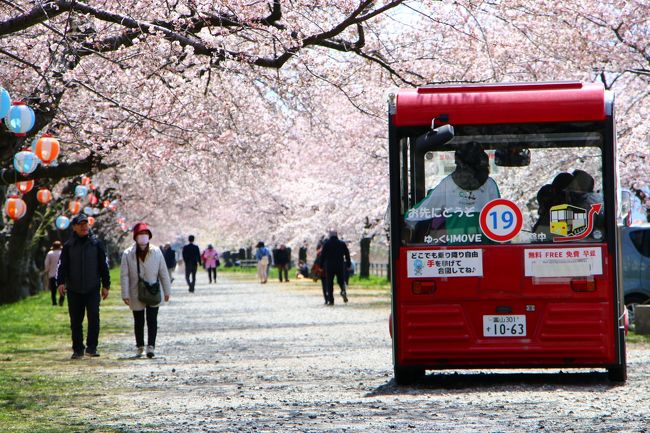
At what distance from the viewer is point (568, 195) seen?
11266 millimetres

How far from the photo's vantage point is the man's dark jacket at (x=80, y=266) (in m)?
15.6

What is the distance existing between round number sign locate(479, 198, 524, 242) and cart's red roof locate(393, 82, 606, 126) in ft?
2.50

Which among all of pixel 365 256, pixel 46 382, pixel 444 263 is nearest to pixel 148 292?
pixel 46 382

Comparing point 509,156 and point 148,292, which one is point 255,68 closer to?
point 148,292

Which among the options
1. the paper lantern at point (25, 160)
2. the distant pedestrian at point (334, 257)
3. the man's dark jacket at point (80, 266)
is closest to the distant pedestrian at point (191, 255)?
the distant pedestrian at point (334, 257)

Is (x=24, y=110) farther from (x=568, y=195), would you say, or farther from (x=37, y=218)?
(x=37, y=218)

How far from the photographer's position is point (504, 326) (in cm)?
1122

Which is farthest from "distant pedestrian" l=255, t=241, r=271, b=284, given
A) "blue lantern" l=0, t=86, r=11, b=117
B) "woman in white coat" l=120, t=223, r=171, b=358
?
"blue lantern" l=0, t=86, r=11, b=117

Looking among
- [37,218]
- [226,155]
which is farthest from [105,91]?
[37,218]

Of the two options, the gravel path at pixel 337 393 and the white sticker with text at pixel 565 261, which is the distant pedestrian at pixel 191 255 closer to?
the gravel path at pixel 337 393

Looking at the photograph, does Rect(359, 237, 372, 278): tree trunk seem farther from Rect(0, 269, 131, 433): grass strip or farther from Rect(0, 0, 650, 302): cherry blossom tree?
Rect(0, 269, 131, 433): grass strip

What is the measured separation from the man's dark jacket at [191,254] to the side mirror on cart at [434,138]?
28.9 m

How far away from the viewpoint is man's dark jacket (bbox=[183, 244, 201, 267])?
40031mm

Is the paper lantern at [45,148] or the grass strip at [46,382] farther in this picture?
the paper lantern at [45,148]
